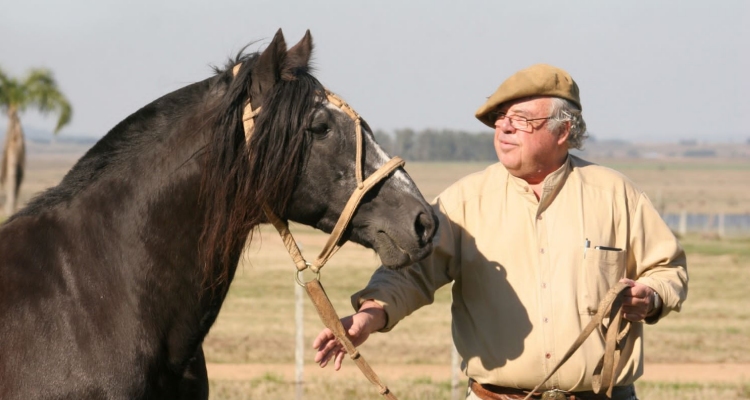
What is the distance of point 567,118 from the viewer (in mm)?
4016

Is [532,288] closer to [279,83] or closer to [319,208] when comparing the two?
[319,208]

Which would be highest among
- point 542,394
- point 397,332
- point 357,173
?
point 357,173

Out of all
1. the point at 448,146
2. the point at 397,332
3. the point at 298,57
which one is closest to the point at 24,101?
the point at 397,332

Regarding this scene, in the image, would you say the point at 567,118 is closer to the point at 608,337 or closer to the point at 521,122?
the point at 521,122

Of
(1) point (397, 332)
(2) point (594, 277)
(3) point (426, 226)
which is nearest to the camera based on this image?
(3) point (426, 226)

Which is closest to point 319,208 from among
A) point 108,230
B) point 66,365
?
point 108,230

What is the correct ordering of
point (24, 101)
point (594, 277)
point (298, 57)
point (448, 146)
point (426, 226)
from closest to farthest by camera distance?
1. point (426, 226)
2. point (298, 57)
3. point (594, 277)
4. point (24, 101)
5. point (448, 146)

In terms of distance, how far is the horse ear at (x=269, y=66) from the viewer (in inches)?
140

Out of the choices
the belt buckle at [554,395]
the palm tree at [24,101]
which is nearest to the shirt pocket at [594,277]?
the belt buckle at [554,395]

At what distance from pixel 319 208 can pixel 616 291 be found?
3.80 ft

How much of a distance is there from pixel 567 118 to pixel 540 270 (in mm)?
623

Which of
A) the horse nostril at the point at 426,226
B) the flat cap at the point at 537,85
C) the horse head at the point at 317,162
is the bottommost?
the horse nostril at the point at 426,226

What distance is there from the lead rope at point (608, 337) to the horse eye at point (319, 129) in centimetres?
123

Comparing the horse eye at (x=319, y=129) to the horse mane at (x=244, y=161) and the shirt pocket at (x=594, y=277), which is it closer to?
the horse mane at (x=244, y=161)
